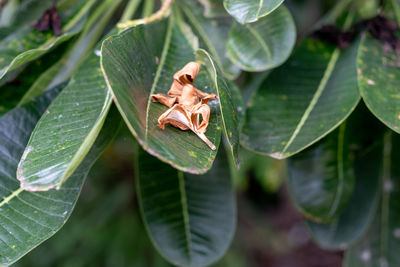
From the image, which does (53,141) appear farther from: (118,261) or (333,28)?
(118,261)

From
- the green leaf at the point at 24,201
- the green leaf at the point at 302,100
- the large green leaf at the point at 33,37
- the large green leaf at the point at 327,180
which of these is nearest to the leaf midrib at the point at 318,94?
the green leaf at the point at 302,100

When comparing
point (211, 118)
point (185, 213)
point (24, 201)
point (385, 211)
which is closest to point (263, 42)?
point (211, 118)

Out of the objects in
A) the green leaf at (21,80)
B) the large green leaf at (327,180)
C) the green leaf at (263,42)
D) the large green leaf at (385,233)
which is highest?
the green leaf at (21,80)

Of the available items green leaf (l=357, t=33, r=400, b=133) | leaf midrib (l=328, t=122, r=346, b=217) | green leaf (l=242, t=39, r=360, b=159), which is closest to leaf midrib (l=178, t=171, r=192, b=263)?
green leaf (l=242, t=39, r=360, b=159)

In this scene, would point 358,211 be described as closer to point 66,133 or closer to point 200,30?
point 200,30

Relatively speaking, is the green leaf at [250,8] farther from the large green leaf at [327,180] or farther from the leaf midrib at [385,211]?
the leaf midrib at [385,211]
